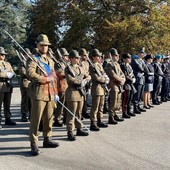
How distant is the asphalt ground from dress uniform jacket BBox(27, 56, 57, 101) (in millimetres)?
1026

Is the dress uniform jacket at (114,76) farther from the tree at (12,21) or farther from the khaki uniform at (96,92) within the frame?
the tree at (12,21)

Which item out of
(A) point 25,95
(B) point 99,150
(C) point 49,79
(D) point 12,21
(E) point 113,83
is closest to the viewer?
(C) point 49,79

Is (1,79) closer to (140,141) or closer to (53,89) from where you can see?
(53,89)

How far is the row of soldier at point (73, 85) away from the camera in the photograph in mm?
6184

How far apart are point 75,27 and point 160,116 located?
54.6 ft

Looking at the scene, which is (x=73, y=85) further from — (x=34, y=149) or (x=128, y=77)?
(x=128, y=77)

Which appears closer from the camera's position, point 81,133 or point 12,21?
point 81,133

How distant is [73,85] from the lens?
7.27m

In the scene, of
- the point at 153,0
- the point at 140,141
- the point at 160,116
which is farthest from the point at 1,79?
the point at 153,0

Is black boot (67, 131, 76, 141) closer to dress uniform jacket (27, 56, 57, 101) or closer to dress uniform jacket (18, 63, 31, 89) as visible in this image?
dress uniform jacket (27, 56, 57, 101)

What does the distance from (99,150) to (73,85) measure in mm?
1541

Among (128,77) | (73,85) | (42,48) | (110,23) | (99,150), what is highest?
(110,23)

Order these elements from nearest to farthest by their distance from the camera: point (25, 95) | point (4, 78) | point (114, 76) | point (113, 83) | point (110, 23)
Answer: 1. point (4, 78)
2. point (114, 76)
3. point (113, 83)
4. point (25, 95)
5. point (110, 23)

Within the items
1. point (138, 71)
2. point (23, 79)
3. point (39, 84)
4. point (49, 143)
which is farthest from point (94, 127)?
point (138, 71)
